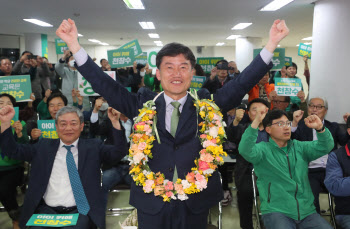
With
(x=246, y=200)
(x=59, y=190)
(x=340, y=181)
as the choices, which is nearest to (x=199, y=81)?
(x=246, y=200)

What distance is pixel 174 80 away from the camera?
1.80 m

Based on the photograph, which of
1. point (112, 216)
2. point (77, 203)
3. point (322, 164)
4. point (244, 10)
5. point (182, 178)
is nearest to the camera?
point (182, 178)

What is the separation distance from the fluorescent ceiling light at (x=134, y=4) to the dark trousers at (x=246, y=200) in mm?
5262

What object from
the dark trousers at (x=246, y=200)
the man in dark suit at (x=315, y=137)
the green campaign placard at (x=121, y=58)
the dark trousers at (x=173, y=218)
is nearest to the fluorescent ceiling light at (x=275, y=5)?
the green campaign placard at (x=121, y=58)

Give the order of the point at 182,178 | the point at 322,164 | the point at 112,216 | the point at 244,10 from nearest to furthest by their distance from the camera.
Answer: the point at 182,178
the point at 322,164
the point at 112,216
the point at 244,10

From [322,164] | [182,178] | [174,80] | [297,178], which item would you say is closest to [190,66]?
[174,80]

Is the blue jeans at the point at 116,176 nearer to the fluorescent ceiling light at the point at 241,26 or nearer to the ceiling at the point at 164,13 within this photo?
the ceiling at the point at 164,13

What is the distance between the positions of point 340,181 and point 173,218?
1.65m

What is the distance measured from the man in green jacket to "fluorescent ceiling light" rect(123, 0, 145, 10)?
18.1ft

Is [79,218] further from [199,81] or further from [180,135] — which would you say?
[199,81]

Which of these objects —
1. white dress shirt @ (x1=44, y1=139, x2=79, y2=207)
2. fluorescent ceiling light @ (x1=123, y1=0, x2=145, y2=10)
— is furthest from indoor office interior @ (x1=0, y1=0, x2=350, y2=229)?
white dress shirt @ (x1=44, y1=139, x2=79, y2=207)

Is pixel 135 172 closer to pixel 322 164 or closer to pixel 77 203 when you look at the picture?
pixel 77 203

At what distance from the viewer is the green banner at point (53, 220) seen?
101 inches

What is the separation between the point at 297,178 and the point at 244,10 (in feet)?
22.6
